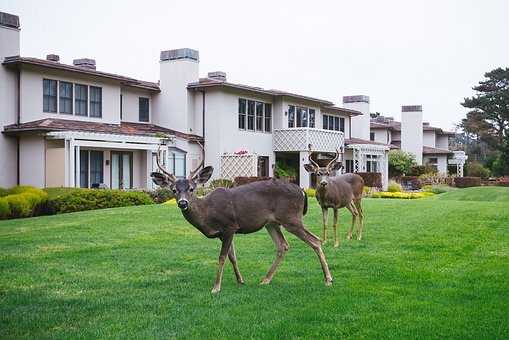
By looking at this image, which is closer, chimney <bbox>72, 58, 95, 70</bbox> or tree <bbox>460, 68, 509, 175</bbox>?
chimney <bbox>72, 58, 95, 70</bbox>

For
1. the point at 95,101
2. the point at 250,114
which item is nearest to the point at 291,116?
the point at 250,114

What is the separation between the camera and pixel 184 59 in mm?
37438

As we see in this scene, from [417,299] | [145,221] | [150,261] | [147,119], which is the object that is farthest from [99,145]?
[417,299]

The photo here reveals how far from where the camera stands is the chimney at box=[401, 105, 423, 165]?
64.3 metres

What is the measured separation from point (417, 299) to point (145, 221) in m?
11.5

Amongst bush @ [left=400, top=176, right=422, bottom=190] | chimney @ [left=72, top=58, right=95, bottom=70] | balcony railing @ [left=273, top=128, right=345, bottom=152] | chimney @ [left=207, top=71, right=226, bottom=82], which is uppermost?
chimney @ [left=207, top=71, right=226, bottom=82]

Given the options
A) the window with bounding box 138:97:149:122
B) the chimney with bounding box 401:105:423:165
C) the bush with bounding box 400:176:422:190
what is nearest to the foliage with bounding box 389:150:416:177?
the bush with bounding box 400:176:422:190

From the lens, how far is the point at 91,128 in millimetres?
30312

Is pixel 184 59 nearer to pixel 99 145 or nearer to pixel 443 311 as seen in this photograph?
pixel 99 145

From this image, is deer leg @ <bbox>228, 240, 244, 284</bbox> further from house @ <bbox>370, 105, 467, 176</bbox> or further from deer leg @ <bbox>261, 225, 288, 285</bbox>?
house @ <bbox>370, 105, 467, 176</bbox>

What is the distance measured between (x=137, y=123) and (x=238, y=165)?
635 centimetres

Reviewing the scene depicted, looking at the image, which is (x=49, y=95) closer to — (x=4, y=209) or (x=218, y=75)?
(x=4, y=209)

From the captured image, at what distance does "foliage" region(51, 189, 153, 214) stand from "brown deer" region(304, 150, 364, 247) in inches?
501

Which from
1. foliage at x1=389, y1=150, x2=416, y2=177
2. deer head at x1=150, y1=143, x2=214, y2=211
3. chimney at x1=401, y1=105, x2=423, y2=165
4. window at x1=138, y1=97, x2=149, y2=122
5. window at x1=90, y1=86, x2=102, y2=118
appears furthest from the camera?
chimney at x1=401, y1=105, x2=423, y2=165
